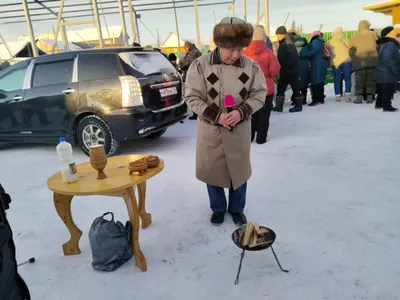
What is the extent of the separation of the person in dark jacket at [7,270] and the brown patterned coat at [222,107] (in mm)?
1626

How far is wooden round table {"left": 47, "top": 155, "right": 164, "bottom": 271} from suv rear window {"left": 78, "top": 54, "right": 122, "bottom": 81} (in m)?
2.41

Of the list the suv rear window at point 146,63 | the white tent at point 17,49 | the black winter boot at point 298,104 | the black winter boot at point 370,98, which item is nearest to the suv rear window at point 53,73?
the suv rear window at point 146,63

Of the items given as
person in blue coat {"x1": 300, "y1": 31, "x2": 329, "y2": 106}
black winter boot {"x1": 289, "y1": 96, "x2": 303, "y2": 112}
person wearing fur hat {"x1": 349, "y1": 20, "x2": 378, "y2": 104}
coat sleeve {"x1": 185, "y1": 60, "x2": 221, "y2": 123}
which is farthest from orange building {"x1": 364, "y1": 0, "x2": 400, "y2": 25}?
coat sleeve {"x1": 185, "y1": 60, "x2": 221, "y2": 123}

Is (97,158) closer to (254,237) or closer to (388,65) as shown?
(254,237)

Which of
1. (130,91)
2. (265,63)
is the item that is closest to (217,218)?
(130,91)

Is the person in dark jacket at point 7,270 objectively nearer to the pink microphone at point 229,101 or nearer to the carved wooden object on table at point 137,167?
the carved wooden object on table at point 137,167

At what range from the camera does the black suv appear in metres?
4.86

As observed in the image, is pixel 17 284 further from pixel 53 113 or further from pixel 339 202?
pixel 53 113

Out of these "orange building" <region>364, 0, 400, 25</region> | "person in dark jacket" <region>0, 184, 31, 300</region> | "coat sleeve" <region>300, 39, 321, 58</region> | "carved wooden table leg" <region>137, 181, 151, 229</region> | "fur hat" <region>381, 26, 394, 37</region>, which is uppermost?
"orange building" <region>364, 0, 400, 25</region>

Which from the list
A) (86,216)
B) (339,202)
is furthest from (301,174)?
(86,216)

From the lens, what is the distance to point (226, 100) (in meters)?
2.58

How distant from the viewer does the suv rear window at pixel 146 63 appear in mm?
4891

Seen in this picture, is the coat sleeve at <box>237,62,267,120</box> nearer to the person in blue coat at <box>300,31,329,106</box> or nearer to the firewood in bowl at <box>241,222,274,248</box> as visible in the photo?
the firewood in bowl at <box>241,222,274,248</box>

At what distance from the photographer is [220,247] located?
2.71 metres
